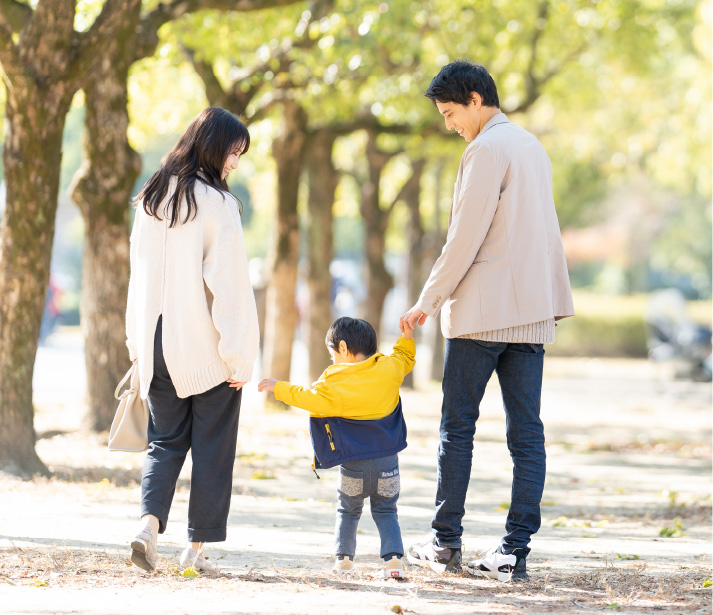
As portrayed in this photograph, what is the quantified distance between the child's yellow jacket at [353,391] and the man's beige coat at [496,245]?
0.33 metres

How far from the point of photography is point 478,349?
4.76m

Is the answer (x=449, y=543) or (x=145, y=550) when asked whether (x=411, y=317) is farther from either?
(x=145, y=550)

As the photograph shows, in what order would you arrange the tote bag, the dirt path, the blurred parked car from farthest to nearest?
the blurred parked car → the tote bag → the dirt path

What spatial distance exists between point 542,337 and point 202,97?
12.1 m

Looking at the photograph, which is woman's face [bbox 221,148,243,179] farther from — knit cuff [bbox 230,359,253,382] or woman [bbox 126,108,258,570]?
knit cuff [bbox 230,359,253,382]

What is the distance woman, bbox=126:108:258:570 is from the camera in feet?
14.9

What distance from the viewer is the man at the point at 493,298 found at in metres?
4.68

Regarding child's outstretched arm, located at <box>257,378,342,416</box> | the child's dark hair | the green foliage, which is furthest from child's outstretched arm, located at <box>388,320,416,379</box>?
the green foliage

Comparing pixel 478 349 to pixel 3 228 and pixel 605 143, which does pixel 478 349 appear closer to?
pixel 3 228

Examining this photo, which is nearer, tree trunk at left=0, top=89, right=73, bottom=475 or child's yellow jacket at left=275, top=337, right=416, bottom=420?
child's yellow jacket at left=275, top=337, right=416, bottom=420

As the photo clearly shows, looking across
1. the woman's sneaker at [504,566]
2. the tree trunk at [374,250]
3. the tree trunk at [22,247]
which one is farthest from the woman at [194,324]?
the tree trunk at [374,250]

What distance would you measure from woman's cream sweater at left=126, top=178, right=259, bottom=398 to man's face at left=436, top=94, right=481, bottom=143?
1.05m

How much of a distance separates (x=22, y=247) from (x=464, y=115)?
12.6 feet

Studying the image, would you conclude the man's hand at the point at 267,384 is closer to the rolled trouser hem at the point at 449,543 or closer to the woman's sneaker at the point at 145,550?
the woman's sneaker at the point at 145,550
